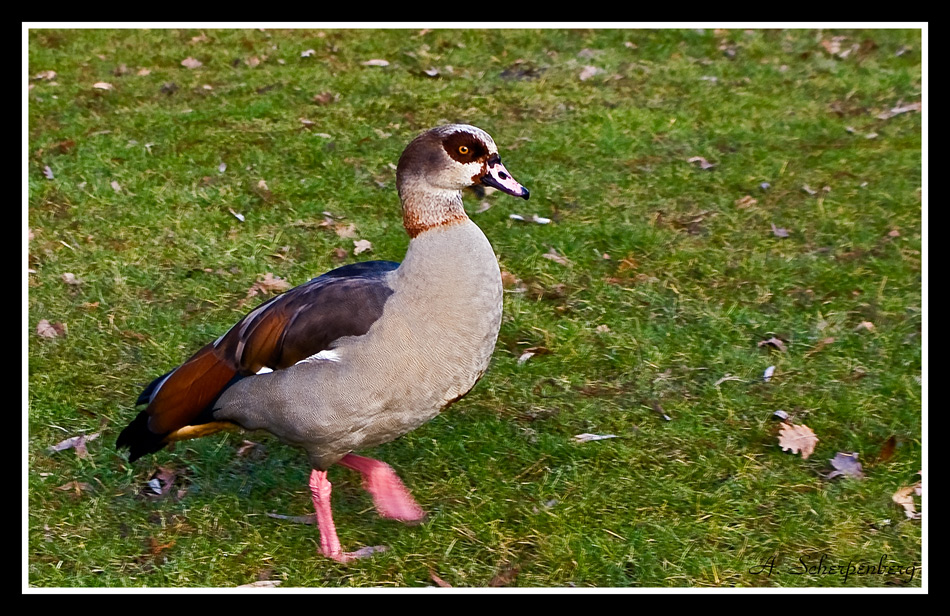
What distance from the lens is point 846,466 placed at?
461 centimetres

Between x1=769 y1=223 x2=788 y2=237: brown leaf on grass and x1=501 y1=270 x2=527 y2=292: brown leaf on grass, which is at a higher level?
x1=769 y1=223 x2=788 y2=237: brown leaf on grass

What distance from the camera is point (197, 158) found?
25.4ft

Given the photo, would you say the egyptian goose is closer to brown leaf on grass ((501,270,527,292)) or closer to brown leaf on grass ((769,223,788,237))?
brown leaf on grass ((501,270,527,292))

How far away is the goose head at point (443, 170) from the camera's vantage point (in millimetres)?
4004

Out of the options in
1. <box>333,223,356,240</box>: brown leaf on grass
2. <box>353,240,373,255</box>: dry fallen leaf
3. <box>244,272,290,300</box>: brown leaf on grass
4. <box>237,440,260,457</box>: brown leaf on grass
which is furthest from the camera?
<box>333,223,356,240</box>: brown leaf on grass

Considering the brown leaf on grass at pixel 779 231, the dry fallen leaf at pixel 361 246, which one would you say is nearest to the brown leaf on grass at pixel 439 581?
the dry fallen leaf at pixel 361 246

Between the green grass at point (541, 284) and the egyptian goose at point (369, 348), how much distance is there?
0.50m

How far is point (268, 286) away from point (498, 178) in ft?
8.20

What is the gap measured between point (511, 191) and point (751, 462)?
5.63ft

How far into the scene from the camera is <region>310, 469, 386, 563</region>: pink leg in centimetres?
409

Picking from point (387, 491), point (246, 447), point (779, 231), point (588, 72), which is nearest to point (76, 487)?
point (246, 447)

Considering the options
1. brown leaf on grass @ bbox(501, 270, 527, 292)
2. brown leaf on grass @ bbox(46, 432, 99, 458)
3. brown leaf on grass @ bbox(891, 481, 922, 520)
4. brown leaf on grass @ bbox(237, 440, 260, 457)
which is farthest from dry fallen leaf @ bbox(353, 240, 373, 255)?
brown leaf on grass @ bbox(891, 481, 922, 520)

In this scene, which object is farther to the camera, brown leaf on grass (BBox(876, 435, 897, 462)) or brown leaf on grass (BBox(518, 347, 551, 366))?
brown leaf on grass (BBox(518, 347, 551, 366))

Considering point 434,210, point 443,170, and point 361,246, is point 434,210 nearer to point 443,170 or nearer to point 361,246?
point 443,170
